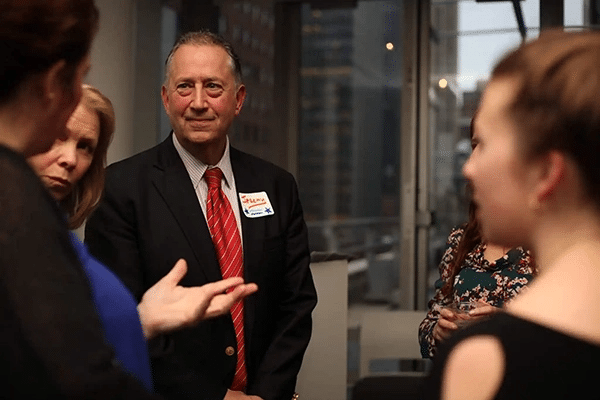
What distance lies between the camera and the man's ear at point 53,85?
0.93 m

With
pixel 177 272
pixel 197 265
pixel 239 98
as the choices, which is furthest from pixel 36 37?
pixel 239 98

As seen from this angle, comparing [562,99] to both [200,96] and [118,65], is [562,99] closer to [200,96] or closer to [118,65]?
[200,96]

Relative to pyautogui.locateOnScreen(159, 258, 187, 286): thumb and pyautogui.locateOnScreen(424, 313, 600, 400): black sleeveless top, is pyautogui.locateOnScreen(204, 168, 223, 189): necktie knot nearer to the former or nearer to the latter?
pyautogui.locateOnScreen(159, 258, 187, 286): thumb

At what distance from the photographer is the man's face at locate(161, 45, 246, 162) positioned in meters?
2.35

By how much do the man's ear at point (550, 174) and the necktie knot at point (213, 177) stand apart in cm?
168

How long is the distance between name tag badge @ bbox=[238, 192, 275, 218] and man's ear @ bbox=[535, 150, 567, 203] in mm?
1623

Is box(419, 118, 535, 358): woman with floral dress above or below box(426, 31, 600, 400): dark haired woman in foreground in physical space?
below

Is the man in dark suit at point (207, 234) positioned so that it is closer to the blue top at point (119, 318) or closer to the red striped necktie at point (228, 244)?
the red striped necktie at point (228, 244)

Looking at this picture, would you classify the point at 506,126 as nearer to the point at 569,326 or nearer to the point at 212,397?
the point at 569,326

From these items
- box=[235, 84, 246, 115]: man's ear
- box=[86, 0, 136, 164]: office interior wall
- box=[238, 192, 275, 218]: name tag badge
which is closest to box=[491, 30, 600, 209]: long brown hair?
box=[238, 192, 275, 218]: name tag badge

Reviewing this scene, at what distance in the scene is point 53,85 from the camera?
0.94 metres

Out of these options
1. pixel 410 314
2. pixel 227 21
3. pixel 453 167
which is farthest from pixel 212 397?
pixel 227 21

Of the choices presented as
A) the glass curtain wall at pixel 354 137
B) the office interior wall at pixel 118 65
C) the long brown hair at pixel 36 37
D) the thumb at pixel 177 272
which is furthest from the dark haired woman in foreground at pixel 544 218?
the glass curtain wall at pixel 354 137

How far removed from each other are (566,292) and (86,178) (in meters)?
1.49
